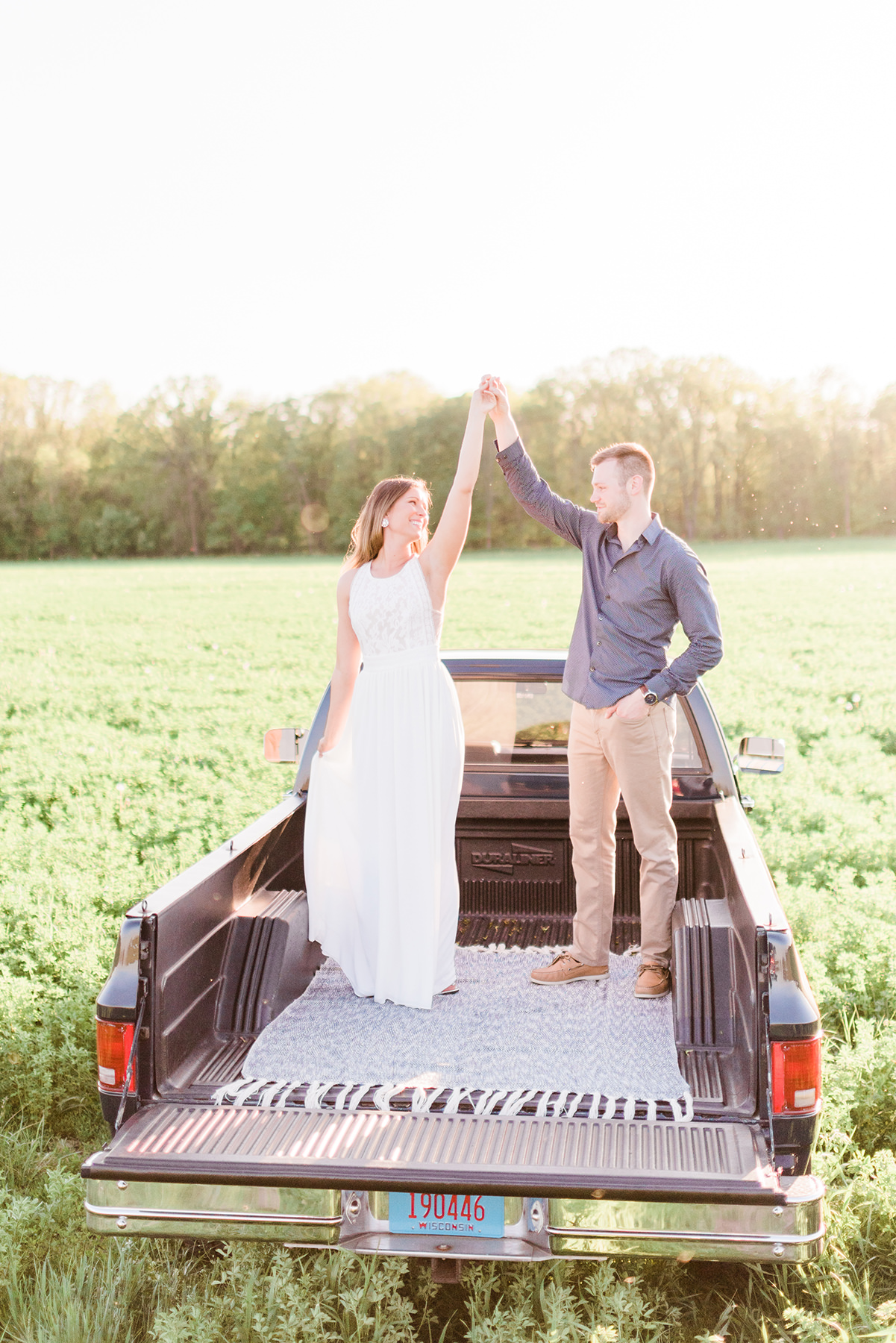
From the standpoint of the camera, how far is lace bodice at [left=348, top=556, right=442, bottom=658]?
4.13 m

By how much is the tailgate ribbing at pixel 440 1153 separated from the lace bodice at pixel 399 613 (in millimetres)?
1697

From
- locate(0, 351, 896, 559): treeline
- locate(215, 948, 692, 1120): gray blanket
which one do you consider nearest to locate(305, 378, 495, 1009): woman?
locate(215, 948, 692, 1120): gray blanket

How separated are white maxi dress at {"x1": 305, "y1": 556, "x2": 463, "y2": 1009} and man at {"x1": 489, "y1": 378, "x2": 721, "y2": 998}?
19.0 inches

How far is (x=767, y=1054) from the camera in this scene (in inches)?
110

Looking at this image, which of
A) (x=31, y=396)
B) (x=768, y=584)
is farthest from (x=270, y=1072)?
(x=31, y=396)

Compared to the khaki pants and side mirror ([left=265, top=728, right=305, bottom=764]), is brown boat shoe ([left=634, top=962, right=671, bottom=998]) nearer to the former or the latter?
the khaki pants

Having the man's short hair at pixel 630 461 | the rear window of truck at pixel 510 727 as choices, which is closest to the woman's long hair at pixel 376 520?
the man's short hair at pixel 630 461

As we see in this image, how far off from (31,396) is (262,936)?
335ft

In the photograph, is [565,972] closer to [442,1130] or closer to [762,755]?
[762,755]

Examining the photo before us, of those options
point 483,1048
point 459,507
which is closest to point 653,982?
point 483,1048

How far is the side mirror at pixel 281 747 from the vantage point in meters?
4.99

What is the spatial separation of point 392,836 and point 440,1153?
149 centimetres

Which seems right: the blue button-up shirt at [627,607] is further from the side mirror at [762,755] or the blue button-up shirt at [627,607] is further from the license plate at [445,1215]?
the license plate at [445,1215]

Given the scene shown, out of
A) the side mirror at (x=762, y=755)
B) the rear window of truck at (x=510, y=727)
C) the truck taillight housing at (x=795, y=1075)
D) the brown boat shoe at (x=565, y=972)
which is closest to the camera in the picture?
the truck taillight housing at (x=795, y=1075)
